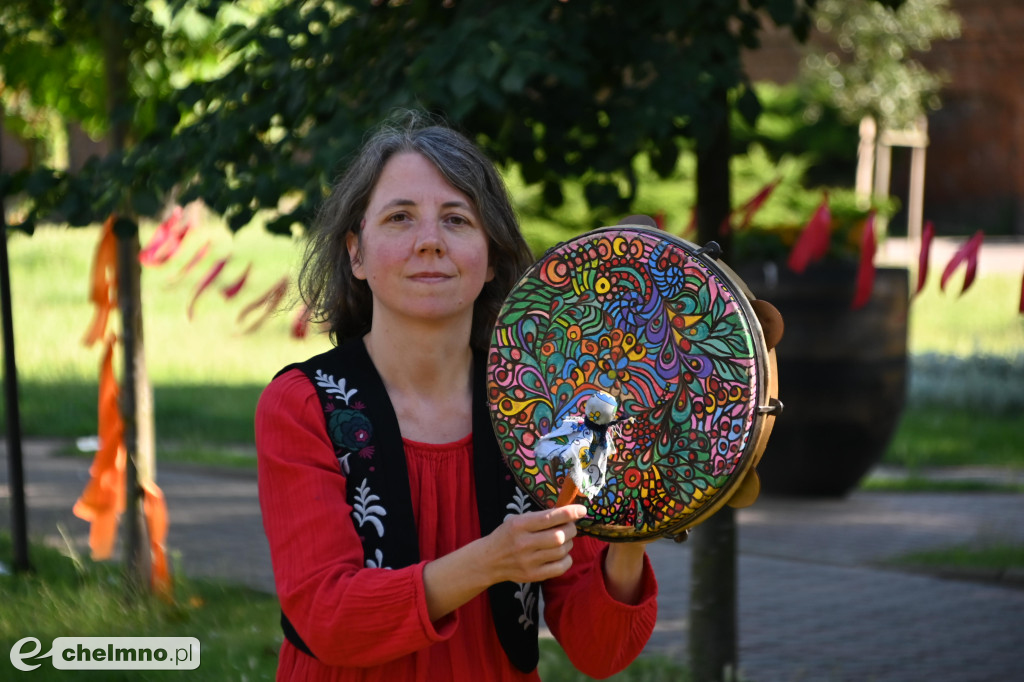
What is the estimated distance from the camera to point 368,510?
187 cm

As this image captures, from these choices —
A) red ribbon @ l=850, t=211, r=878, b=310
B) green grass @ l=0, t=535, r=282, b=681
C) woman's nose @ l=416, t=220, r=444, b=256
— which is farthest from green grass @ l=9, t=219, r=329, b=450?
woman's nose @ l=416, t=220, r=444, b=256

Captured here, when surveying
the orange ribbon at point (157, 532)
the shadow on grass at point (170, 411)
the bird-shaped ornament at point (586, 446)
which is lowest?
the shadow on grass at point (170, 411)

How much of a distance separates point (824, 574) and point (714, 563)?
1.99m

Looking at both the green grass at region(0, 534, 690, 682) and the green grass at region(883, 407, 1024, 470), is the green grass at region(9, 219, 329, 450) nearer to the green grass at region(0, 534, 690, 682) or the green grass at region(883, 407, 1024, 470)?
the green grass at region(0, 534, 690, 682)

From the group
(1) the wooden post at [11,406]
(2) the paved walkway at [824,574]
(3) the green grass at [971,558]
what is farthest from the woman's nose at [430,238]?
(3) the green grass at [971,558]

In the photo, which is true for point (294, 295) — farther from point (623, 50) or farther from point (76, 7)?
point (76, 7)

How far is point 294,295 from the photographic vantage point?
248cm

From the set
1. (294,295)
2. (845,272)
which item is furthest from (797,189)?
(294,295)

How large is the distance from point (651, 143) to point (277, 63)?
114 centimetres

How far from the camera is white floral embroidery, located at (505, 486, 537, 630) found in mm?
1964

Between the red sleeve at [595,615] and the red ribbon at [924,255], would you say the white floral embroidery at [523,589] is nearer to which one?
the red sleeve at [595,615]

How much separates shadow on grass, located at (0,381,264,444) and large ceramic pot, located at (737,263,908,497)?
4123 mm

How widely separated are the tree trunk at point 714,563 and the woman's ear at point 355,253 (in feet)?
6.11

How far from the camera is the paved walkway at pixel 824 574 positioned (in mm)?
4445
